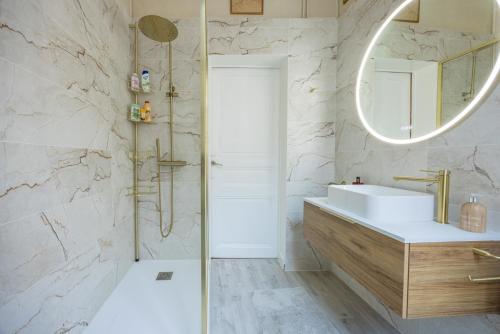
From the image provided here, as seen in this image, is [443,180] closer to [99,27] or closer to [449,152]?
[449,152]

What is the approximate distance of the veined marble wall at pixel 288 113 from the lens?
85.2 inches

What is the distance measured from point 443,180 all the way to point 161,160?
2082 millimetres

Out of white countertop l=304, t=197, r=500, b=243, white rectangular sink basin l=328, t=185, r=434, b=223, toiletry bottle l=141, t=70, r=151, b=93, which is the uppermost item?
toiletry bottle l=141, t=70, r=151, b=93

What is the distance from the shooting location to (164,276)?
2.09 metres

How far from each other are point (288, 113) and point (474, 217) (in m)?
1.49

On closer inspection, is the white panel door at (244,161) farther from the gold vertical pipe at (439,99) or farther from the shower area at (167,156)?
the gold vertical pipe at (439,99)

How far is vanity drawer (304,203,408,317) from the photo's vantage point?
94cm

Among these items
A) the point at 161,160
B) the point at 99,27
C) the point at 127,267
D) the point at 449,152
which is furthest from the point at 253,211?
the point at 99,27

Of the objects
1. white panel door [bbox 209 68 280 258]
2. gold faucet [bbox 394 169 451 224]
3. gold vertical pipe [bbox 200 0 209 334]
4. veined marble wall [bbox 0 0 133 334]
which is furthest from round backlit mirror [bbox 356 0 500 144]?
veined marble wall [bbox 0 0 133 334]

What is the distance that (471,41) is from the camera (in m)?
1.13

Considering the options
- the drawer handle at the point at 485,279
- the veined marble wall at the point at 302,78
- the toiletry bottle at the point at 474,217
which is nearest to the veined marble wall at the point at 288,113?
the veined marble wall at the point at 302,78

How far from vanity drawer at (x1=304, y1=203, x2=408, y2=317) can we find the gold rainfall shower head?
1.80 metres

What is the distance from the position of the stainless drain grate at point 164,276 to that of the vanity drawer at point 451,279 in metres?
1.78

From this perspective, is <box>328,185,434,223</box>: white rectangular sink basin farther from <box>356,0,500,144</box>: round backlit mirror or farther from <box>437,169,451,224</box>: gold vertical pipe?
<box>356,0,500,144</box>: round backlit mirror
